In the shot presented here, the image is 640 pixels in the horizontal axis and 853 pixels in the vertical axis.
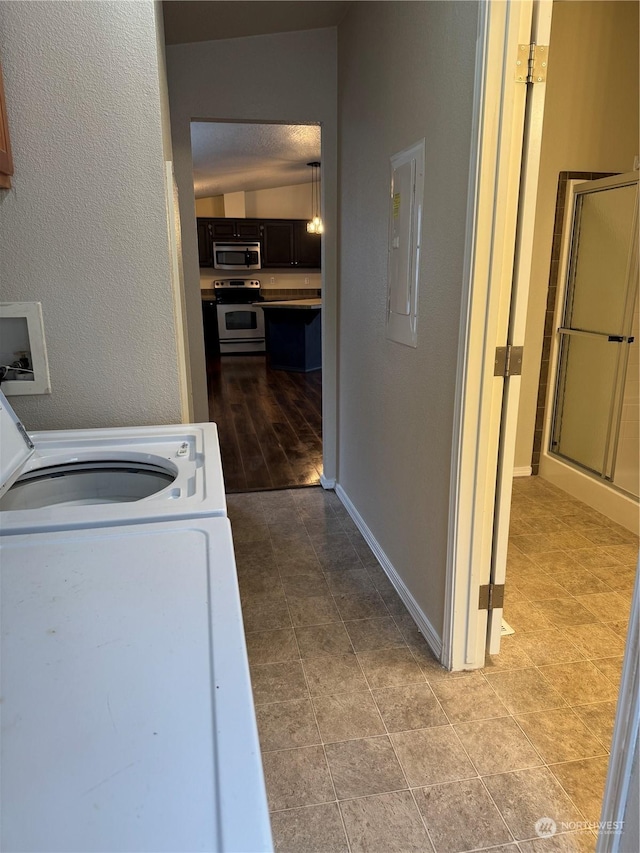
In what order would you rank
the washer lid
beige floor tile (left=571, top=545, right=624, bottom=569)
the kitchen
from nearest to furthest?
the washer lid, beige floor tile (left=571, top=545, right=624, bottom=569), the kitchen

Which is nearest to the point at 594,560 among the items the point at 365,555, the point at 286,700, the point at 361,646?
the point at 365,555

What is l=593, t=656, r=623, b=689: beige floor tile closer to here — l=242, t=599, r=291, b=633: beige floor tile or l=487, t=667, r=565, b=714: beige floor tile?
l=487, t=667, r=565, b=714: beige floor tile

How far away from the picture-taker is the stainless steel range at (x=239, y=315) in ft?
28.8

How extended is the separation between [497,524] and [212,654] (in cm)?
142

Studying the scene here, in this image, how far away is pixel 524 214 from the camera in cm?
166

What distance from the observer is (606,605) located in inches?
91.3

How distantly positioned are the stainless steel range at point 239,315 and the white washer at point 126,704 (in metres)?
8.18

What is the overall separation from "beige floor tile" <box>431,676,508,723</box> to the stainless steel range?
7.52m

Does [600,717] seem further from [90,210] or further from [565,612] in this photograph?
[90,210]

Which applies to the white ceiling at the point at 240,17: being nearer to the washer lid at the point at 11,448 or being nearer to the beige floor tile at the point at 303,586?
the washer lid at the point at 11,448

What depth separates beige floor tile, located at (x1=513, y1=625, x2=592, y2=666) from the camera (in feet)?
6.57

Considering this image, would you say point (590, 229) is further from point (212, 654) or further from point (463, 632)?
point (212, 654)

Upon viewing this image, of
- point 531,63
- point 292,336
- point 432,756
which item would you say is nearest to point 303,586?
point 432,756

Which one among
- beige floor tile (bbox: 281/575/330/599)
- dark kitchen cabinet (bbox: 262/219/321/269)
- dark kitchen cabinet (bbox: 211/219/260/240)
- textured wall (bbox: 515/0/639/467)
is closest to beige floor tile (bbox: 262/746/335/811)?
beige floor tile (bbox: 281/575/330/599)
